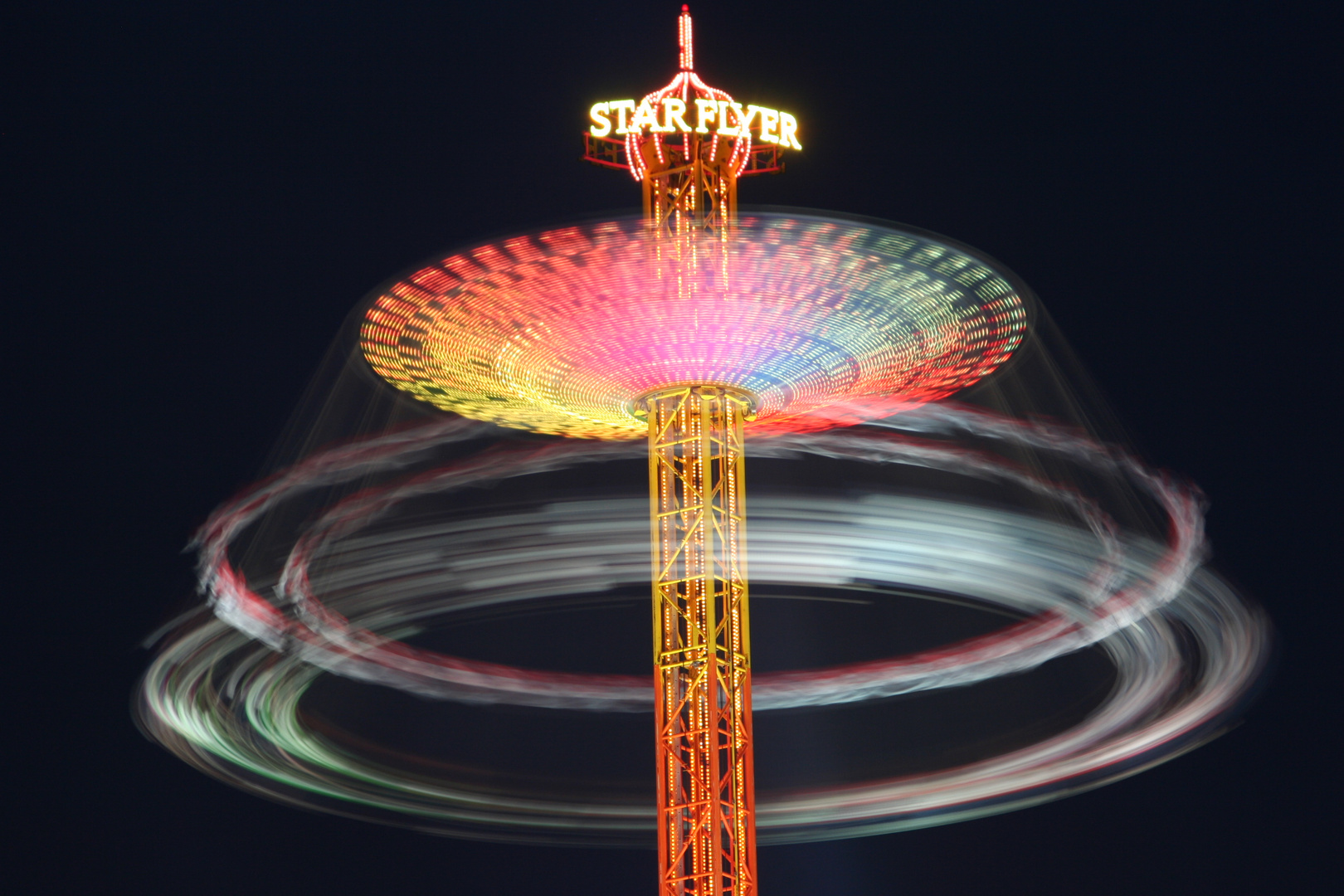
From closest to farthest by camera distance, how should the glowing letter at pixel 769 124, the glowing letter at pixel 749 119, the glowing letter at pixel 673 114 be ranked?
the glowing letter at pixel 673 114
the glowing letter at pixel 749 119
the glowing letter at pixel 769 124

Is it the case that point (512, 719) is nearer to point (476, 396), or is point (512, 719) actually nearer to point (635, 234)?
point (476, 396)

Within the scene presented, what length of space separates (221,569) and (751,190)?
14.2 meters

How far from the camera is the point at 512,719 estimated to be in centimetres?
2744

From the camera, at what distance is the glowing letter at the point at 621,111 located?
21.9 meters

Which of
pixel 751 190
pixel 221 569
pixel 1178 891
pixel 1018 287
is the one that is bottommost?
pixel 1178 891

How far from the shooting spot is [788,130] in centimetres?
2245

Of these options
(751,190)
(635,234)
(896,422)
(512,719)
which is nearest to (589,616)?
(512,719)

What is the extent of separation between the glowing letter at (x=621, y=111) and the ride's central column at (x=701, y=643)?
339 centimetres

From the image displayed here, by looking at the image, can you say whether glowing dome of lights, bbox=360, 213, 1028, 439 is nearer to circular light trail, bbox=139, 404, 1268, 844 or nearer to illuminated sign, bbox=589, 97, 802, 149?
illuminated sign, bbox=589, 97, 802, 149

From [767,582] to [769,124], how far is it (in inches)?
267

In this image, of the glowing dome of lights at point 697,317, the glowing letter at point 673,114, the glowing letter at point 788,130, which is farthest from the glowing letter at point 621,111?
the glowing dome of lights at point 697,317

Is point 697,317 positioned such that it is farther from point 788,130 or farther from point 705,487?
point 788,130

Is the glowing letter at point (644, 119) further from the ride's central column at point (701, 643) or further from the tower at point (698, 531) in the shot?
the ride's central column at point (701, 643)

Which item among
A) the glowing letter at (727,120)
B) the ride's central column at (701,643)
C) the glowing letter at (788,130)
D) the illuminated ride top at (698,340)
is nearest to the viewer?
the illuminated ride top at (698,340)
